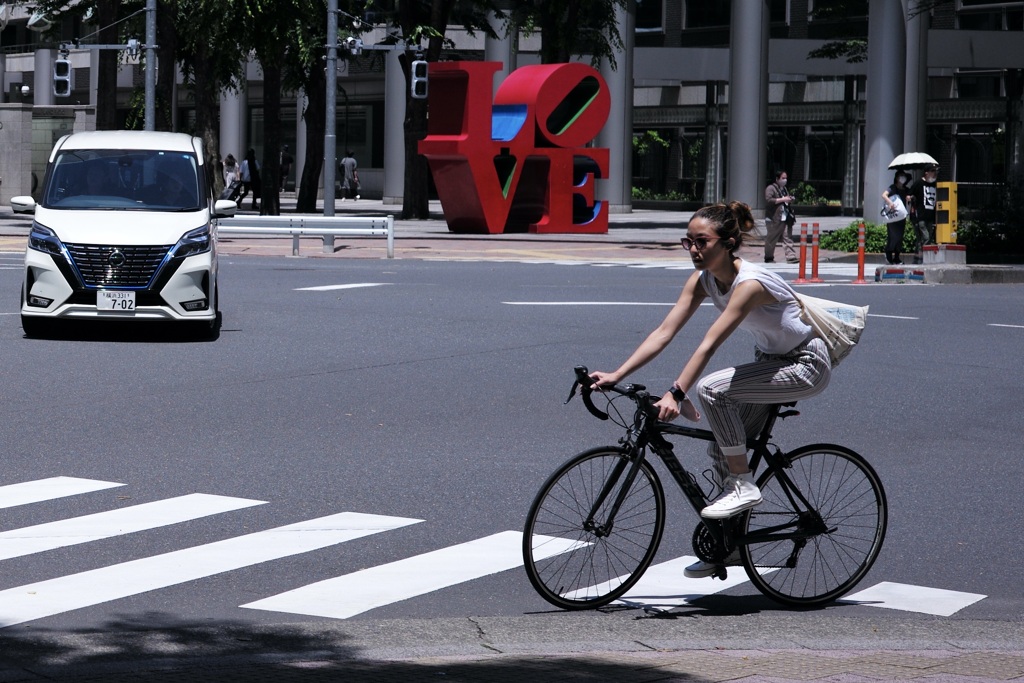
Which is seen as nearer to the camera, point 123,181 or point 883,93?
point 123,181

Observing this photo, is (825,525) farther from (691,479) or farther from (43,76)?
(43,76)

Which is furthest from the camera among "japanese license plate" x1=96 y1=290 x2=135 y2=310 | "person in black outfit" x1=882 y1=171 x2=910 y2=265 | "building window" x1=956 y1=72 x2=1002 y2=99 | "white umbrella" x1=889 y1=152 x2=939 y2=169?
"building window" x1=956 y1=72 x2=1002 y2=99

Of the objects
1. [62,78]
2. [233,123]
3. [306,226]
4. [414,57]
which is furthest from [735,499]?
[233,123]

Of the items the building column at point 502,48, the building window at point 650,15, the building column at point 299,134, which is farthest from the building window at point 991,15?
the building column at point 299,134

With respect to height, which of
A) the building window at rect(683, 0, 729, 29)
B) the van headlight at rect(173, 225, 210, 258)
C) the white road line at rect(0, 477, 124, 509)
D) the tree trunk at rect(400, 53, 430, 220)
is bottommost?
the white road line at rect(0, 477, 124, 509)

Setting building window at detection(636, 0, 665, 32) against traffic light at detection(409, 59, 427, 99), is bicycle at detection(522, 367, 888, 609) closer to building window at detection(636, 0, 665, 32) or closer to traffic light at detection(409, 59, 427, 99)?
traffic light at detection(409, 59, 427, 99)

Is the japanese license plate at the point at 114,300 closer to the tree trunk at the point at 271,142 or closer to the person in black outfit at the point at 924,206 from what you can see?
the person in black outfit at the point at 924,206

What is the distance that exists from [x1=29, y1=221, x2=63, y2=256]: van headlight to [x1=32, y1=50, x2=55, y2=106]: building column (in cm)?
6586

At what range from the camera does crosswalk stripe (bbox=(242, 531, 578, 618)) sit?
21.1ft

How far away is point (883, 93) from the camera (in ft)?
129

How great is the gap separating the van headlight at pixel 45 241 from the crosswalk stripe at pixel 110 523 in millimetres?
7773

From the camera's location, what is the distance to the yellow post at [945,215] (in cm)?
2914

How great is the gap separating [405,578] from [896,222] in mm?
23233

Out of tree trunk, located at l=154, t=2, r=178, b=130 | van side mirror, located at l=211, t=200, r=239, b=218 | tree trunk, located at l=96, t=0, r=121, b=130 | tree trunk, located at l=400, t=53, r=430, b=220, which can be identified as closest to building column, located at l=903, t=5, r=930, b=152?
tree trunk, located at l=400, t=53, r=430, b=220
